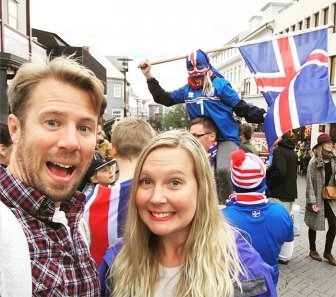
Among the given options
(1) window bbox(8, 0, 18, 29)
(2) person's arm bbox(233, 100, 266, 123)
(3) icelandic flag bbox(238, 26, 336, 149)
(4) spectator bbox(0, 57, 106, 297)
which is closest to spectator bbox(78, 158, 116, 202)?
(2) person's arm bbox(233, 100, 266, 123)

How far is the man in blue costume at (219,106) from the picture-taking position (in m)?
3.46

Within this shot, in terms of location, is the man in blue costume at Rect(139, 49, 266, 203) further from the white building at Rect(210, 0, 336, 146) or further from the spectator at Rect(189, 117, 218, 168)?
the white building at Rect(210, 0, 336, 146)

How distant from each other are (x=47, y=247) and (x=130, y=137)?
143 cm

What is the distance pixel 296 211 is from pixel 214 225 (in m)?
4.74

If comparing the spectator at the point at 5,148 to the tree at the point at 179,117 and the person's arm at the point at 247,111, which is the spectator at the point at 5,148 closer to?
the person's arm at the point at 247,111

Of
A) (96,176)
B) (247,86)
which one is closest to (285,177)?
(96,176)

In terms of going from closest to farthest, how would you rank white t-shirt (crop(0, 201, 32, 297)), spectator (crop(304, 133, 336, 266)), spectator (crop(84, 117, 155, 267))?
white t-shirt (crop(0, 201, 32, 297))
spectator (crop(84, 117, 155, 267))
spectator (crop(304, 133, 336, 266))

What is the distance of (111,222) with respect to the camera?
2348 millimetres

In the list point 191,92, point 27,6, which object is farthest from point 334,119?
point 27,6

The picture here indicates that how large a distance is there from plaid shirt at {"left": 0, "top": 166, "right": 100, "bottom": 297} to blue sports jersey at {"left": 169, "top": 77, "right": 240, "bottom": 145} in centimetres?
234

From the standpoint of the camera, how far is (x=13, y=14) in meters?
13.0

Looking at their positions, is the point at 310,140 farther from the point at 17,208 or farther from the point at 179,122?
the point at 179,122

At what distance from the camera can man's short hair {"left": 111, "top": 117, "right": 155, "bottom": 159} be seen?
8.44ft

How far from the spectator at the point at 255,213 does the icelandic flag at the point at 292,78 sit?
0.94 m
